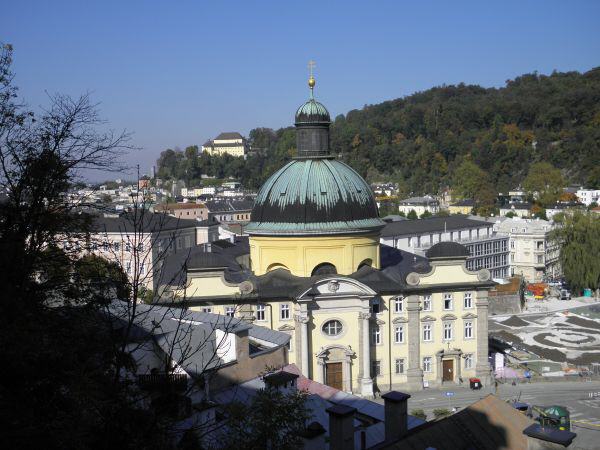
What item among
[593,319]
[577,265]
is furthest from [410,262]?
[577,265]

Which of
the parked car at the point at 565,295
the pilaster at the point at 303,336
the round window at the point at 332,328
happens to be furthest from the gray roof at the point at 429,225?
the pilaster at the point at 303,336

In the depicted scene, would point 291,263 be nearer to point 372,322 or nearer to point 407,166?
point 372,322

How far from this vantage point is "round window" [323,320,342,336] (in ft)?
139

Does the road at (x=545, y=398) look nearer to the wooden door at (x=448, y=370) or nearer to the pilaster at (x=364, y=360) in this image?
the wooden door at (x=448, y=370)

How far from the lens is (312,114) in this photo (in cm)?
4672

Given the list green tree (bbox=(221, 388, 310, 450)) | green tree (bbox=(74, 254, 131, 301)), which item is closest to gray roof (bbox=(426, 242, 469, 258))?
green tree (bbox=(221, 388, 310, 450))

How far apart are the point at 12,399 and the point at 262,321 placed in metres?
31.3

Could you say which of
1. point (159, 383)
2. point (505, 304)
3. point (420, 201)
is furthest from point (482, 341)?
point (420, 201)

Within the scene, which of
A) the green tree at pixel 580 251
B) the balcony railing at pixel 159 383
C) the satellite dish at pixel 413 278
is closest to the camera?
the balcony railing at pixel 159 383

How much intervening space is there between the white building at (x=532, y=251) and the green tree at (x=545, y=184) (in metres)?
37.0

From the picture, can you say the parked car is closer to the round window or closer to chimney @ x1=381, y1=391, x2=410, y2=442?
the round window

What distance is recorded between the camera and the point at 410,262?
49344 millimetres

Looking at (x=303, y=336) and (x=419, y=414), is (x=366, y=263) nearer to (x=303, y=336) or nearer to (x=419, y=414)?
(x=303, y=336)

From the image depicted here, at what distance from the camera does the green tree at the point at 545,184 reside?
→ 128 m
